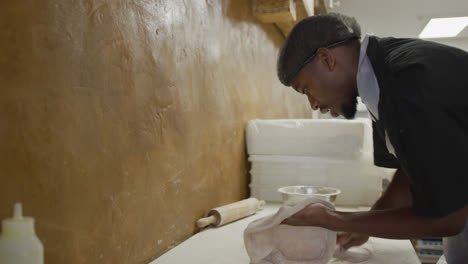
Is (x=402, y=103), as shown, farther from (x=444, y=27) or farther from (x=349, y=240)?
(x=444, y=27)

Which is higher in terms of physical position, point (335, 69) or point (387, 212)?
point (335, 69)

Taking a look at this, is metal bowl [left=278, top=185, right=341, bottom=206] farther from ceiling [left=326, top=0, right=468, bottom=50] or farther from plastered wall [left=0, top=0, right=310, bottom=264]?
ceiling [left=326, top=0, right=468, bottom=50]

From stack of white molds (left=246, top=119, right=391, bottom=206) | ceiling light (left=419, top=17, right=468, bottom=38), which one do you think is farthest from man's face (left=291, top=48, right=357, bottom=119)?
ceiling light (left=419, top=17, right=468, bottom=38)

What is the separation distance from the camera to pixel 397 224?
103cm

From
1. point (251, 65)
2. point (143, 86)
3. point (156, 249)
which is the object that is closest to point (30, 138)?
point (143, 86)

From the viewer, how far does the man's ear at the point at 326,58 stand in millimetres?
1204

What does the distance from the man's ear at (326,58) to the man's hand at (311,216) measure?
43 centimetres

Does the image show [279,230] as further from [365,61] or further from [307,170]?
[307,170]

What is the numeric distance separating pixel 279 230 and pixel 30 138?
772 mm

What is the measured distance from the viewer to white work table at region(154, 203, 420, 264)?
50.1 inches

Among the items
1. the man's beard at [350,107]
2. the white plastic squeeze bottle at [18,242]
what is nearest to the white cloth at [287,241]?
the man's beard at [350,107]

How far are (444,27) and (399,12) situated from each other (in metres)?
1.18

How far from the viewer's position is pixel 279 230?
1.23 meters

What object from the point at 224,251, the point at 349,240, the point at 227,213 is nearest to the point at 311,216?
the point at 349,240
